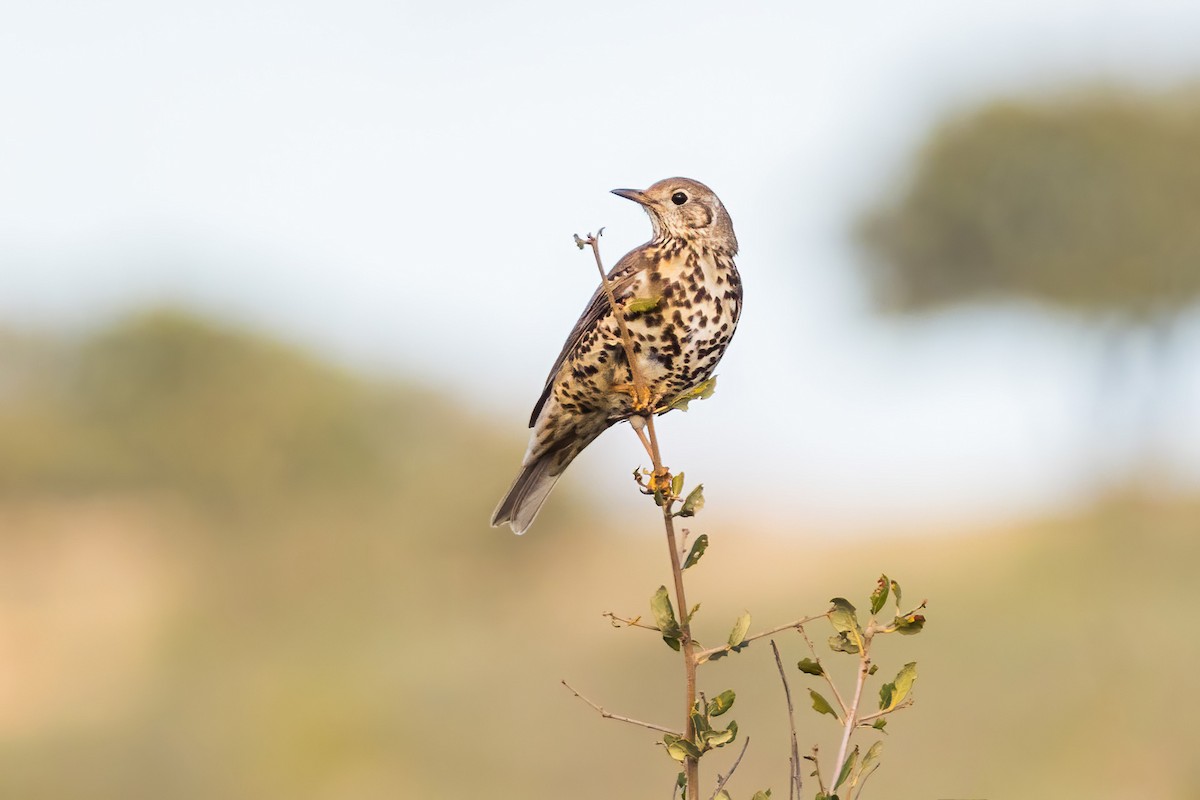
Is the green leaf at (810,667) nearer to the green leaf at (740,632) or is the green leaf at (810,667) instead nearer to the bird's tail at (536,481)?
the green leaf at (740,632)

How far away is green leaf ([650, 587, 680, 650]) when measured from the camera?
2.46m

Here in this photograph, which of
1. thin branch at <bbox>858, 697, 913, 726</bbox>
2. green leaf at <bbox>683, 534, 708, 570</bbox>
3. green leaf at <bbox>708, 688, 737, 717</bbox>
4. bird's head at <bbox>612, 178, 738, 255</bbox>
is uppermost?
bird's head at <bbox>612, 178, 738, 255</bbox>

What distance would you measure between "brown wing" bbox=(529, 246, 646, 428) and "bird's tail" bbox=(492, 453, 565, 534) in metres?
0.15

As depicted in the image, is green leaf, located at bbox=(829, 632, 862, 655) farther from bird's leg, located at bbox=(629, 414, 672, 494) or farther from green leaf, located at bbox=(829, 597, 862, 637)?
bird's leg, located at bbox=(629, 414, 672, 494)

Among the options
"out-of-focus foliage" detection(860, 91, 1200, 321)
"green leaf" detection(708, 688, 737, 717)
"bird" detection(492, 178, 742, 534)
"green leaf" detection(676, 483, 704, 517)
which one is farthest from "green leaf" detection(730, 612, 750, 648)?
"out-of-focus foliage" detection(860, 91, 1200, 321)

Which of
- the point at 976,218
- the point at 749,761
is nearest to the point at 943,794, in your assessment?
the point at 749,761

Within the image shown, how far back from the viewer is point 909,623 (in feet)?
7.98

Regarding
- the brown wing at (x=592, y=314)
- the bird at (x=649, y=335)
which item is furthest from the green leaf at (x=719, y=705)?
the brown wing at (x=592, y=314)

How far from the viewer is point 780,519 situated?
2962 cm

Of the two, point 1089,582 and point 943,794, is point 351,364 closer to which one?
point 1089,582

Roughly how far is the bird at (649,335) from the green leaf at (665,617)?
4.30 ft

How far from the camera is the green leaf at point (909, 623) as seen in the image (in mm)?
2398

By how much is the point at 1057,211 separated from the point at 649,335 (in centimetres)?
2506

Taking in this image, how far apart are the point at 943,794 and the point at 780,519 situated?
17.1 metres
